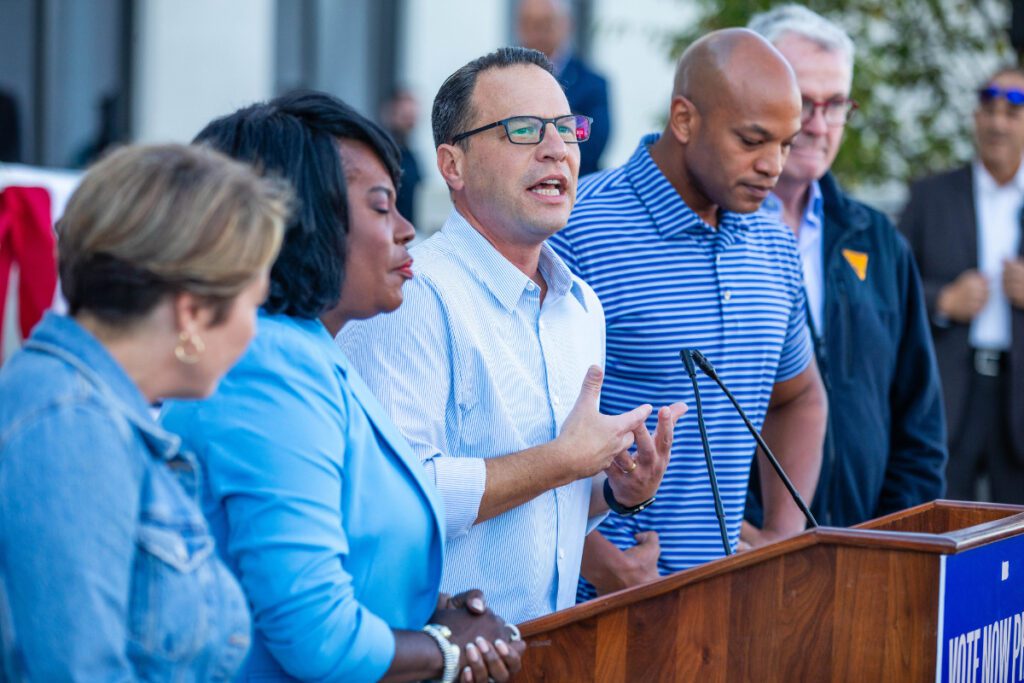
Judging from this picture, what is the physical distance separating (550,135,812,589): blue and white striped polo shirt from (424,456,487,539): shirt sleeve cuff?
0.82 meters

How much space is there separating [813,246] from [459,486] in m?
2.10

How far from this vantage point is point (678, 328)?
334 cm

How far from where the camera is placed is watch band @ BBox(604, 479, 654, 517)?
2.92 meters

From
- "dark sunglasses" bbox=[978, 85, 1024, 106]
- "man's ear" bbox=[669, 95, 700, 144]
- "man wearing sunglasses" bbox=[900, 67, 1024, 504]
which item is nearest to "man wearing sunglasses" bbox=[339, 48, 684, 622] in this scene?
"man's ear" bbox=[669, 95, 700, 144]

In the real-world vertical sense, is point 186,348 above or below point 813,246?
above

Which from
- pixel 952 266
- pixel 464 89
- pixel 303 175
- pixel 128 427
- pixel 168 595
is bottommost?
pixel 952 266

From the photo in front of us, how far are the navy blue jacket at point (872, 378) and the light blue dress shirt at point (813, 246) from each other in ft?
0.08

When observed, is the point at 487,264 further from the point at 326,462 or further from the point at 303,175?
the point at 326,462

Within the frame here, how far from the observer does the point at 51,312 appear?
1742 millimetres

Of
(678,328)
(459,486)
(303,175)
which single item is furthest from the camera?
(678,328)

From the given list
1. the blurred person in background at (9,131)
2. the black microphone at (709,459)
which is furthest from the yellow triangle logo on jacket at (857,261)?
the blurred person in background at (9,131)

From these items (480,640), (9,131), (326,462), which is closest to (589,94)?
(9,131)

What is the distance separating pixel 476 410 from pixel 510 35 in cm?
1037

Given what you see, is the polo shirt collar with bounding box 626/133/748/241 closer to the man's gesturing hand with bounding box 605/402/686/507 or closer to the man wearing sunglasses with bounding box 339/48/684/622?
the man wearing sunglasses with bounding box 339/48/684/622
